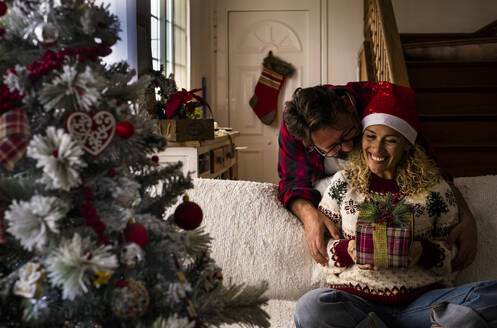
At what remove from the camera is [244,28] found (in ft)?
18.3

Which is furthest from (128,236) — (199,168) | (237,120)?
(237,120)

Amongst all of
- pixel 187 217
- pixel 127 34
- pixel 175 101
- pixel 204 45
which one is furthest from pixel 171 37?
pixel 187 217

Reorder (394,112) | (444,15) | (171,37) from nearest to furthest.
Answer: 1. (394,112)
2. (171,37)
3. (444,15)

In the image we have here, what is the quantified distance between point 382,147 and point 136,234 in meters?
1.05

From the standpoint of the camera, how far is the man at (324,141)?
64.9 inches

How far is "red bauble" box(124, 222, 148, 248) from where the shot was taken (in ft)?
2.59

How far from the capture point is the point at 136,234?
31.1 inches

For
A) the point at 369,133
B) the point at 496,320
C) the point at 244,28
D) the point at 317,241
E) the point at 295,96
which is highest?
the point at 244,28

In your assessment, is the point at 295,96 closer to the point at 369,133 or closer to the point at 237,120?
the point at 369,133

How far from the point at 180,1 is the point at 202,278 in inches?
166

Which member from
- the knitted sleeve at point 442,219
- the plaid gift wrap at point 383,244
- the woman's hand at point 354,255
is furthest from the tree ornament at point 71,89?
the knitted sleeve at point 442,219

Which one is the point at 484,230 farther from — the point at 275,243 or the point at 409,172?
the point at 275,243

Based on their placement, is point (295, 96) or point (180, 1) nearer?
point (295, 96)

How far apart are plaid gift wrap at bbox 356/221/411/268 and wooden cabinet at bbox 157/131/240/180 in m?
1.11
